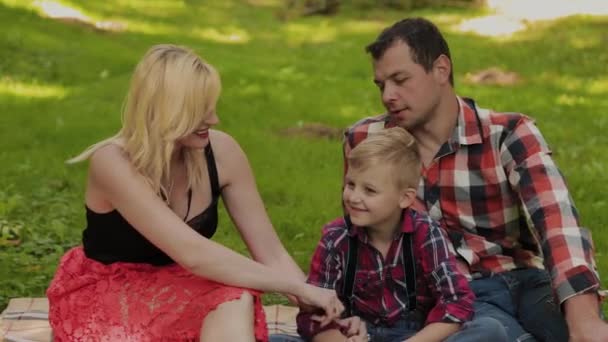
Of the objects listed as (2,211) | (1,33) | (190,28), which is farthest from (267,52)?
(2,211)

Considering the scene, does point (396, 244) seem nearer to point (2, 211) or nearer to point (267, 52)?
point (2, 211)

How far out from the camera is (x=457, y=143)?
4.91m

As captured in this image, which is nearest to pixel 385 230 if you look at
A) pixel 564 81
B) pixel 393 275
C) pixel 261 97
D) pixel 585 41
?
pixel 393 275

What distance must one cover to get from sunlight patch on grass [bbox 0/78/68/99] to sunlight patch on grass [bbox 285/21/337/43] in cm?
592

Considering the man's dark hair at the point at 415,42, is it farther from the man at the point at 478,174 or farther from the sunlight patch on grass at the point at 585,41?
the sunlight patch on grass at the point at 585,41

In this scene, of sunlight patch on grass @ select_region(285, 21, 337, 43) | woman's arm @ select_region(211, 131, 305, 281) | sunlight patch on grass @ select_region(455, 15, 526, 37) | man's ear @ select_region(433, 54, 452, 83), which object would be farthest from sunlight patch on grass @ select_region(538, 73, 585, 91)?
woman's arm @ select_region(211, 131, 305, 281)

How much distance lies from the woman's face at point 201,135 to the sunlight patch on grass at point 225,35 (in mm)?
12910

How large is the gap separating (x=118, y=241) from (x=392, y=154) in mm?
1137

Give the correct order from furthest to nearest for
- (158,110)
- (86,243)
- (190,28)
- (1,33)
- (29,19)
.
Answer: (190,28), (29,19), (1,33), (86,243), (158,110)

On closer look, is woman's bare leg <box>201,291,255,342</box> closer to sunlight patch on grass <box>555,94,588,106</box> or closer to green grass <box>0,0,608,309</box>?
green grass <box>0,0,608,309</box>

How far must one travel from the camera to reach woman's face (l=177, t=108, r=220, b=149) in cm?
454

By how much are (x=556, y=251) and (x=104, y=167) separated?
1.75 metres

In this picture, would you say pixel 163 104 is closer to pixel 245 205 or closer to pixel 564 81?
pixel 245 205

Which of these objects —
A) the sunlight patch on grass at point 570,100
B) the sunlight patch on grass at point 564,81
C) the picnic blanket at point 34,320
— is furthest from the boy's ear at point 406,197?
the sunlight patch on grass at point 564,81
